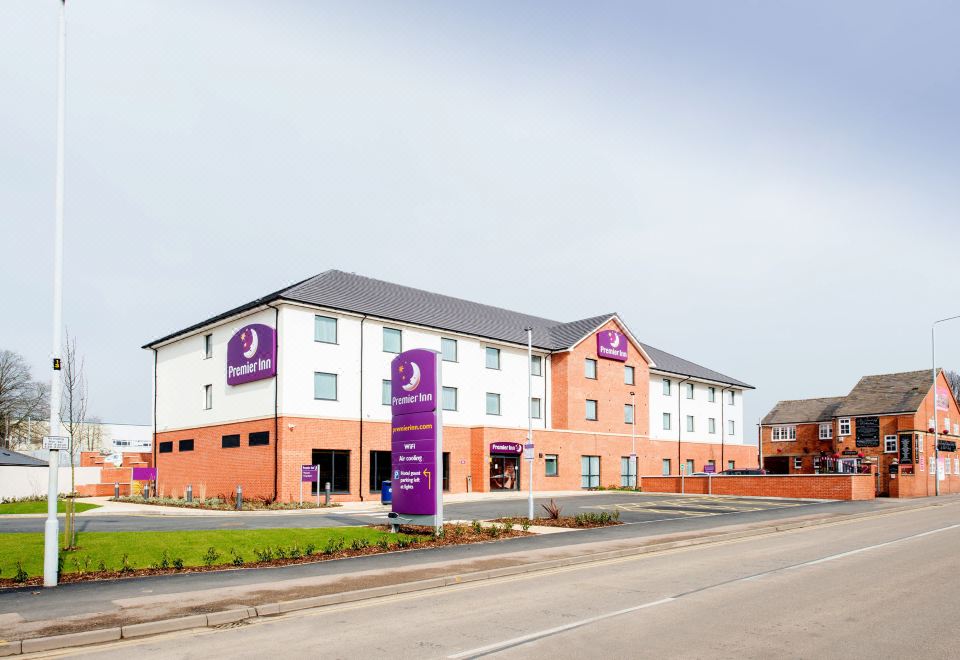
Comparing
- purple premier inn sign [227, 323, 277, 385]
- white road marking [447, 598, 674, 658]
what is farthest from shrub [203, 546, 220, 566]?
purple premier inn sign [227, 323, 277, 385]

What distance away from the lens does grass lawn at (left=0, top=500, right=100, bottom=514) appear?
32.7 metres

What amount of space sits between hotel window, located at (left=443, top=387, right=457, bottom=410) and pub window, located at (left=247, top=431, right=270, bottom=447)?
433 inches

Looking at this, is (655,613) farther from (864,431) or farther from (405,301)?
(864,431)

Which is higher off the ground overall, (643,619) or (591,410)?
(591,410)

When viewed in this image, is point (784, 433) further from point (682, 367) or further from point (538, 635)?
point (538, 635)

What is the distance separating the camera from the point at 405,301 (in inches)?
1821

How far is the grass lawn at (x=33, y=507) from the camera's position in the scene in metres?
32.7

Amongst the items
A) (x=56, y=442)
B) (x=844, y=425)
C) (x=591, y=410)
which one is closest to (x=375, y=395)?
(x=591, y=410)

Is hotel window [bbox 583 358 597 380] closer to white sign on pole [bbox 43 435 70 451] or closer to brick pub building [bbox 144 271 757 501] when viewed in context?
brick pub building [bbox 144 271 757 501]

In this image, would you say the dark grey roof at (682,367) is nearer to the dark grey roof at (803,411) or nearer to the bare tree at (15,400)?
the dark grey roof at (803,411)

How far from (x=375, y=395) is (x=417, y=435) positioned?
20089 mm

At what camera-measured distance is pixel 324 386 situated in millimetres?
38781

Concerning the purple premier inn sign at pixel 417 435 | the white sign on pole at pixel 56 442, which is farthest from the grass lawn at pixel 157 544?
the white sign on pole at pixel 56 442

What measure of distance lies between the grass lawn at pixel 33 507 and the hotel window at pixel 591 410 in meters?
31.0
